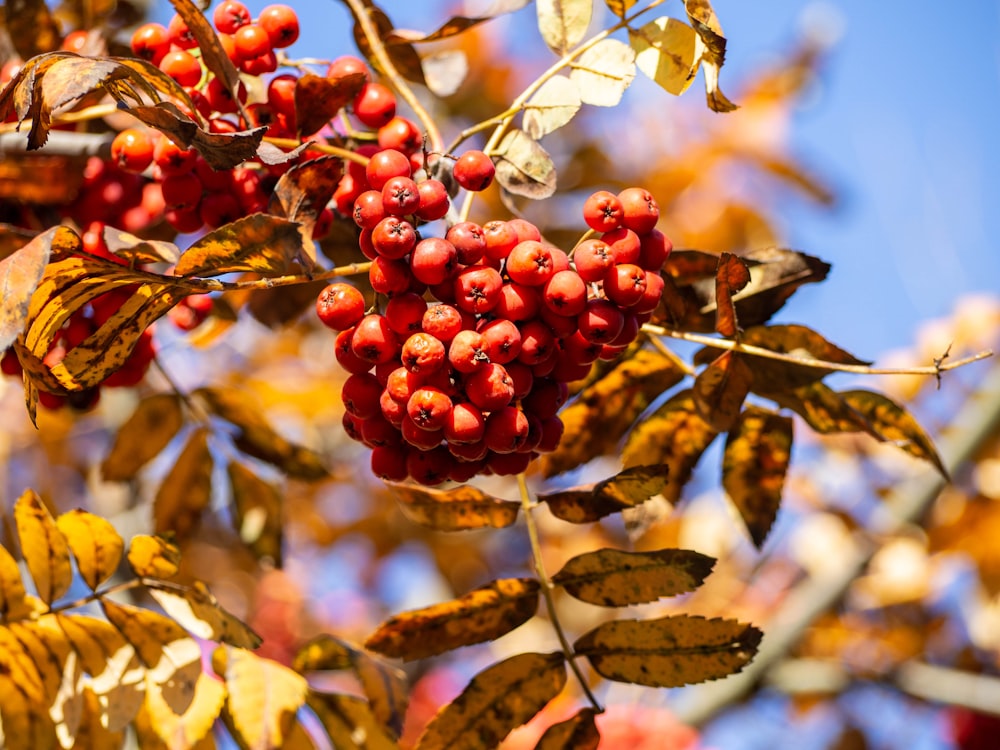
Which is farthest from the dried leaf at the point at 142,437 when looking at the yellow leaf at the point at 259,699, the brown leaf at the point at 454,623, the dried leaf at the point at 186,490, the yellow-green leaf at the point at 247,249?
the yellow-green leaf at the point at 247,249

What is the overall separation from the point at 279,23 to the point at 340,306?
23.4 inches

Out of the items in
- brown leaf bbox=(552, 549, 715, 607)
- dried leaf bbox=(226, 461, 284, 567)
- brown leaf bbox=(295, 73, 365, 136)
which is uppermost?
brown leaf bbox=(295, 73, 365, 136)

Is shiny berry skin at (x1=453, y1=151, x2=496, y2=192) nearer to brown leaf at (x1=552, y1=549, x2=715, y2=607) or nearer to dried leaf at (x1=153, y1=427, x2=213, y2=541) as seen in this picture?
brown leaf at (x1=552, y1=549, x2=715, y2=607)

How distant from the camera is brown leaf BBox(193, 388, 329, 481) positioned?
2168mm

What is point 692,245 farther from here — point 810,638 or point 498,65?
point 810,638

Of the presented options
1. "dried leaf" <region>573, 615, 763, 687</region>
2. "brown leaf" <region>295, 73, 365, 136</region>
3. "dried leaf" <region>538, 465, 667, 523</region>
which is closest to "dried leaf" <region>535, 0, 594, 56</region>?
"brown leaf" <region>295, 73, 365, 136</region>

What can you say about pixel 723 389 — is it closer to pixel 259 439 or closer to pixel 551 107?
pixel 551 107

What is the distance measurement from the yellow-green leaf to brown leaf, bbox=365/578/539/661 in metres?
0.65

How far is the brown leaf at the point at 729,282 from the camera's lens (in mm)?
1406

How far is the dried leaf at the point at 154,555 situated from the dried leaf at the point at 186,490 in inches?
22.8

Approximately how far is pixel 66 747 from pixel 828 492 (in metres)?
3.74

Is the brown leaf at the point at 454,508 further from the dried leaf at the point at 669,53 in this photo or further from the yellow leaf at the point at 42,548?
the dried leaf at the point at 669,53

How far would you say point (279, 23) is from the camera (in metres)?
1.62

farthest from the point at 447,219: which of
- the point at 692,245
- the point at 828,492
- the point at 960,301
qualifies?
the point at 692,245
